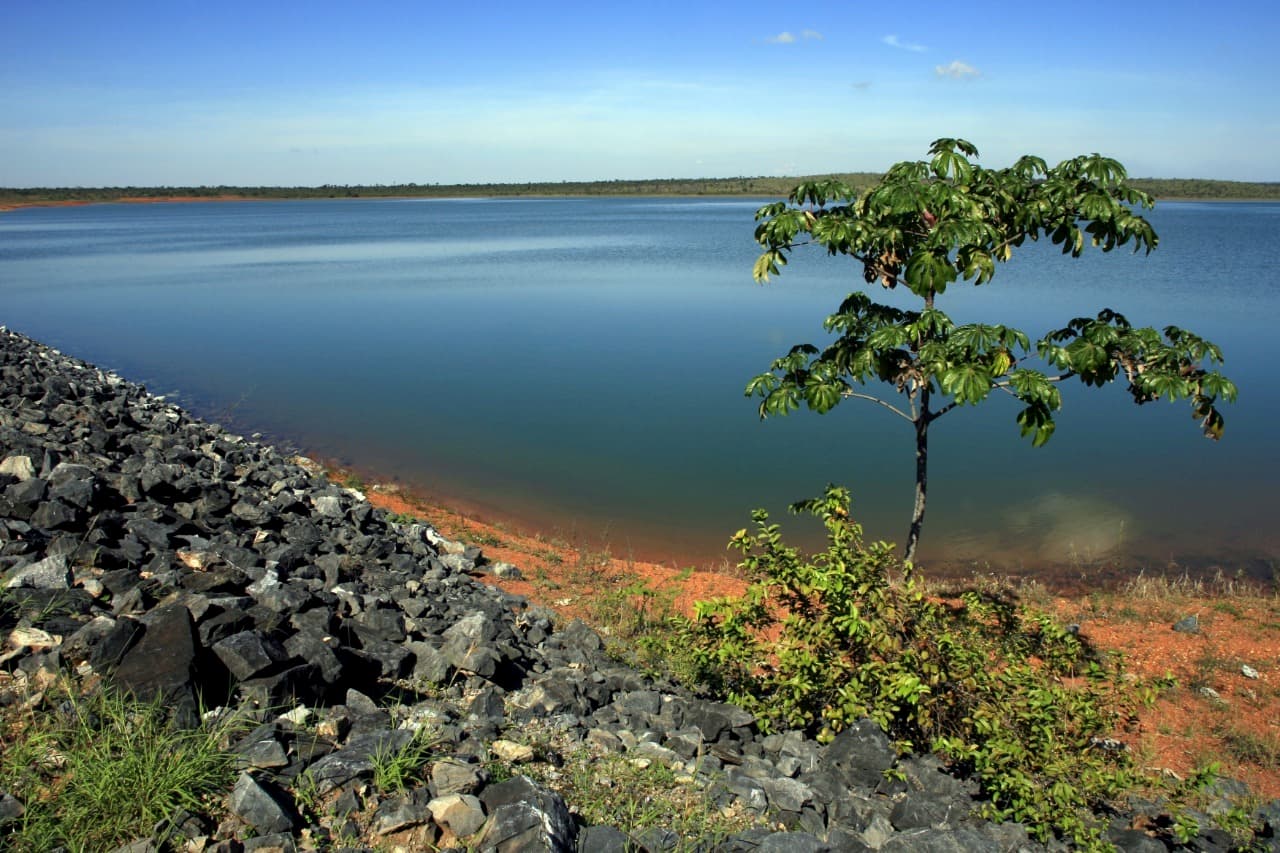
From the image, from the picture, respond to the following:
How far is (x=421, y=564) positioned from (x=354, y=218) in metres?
92.7

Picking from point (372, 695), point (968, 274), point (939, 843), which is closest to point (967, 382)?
point (968, 274)

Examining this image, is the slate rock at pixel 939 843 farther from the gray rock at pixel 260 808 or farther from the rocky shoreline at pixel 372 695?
the gray rock at pixel 260 808

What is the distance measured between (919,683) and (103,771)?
151 inches

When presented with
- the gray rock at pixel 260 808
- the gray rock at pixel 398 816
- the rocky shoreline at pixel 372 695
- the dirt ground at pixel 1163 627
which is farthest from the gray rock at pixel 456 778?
the dirt ground at pixel 1163 627

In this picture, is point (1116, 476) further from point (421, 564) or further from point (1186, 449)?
point (421, 564)

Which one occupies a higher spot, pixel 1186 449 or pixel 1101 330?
pixel 1101 330

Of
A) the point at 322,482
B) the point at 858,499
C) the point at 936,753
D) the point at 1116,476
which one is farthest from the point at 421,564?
the point at 1116,476

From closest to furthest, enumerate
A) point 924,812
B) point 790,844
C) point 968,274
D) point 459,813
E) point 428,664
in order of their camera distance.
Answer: point 459,813, point 790,844, point 924,812, point 428,664, point 968,274

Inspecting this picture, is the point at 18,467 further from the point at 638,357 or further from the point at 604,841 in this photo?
the point at 638,357

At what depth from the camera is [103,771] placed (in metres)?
3.65

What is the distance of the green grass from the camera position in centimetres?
345

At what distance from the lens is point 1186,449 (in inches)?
610

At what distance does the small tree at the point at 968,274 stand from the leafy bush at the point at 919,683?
1.21 meters

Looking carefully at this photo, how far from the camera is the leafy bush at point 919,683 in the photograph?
4.46m
